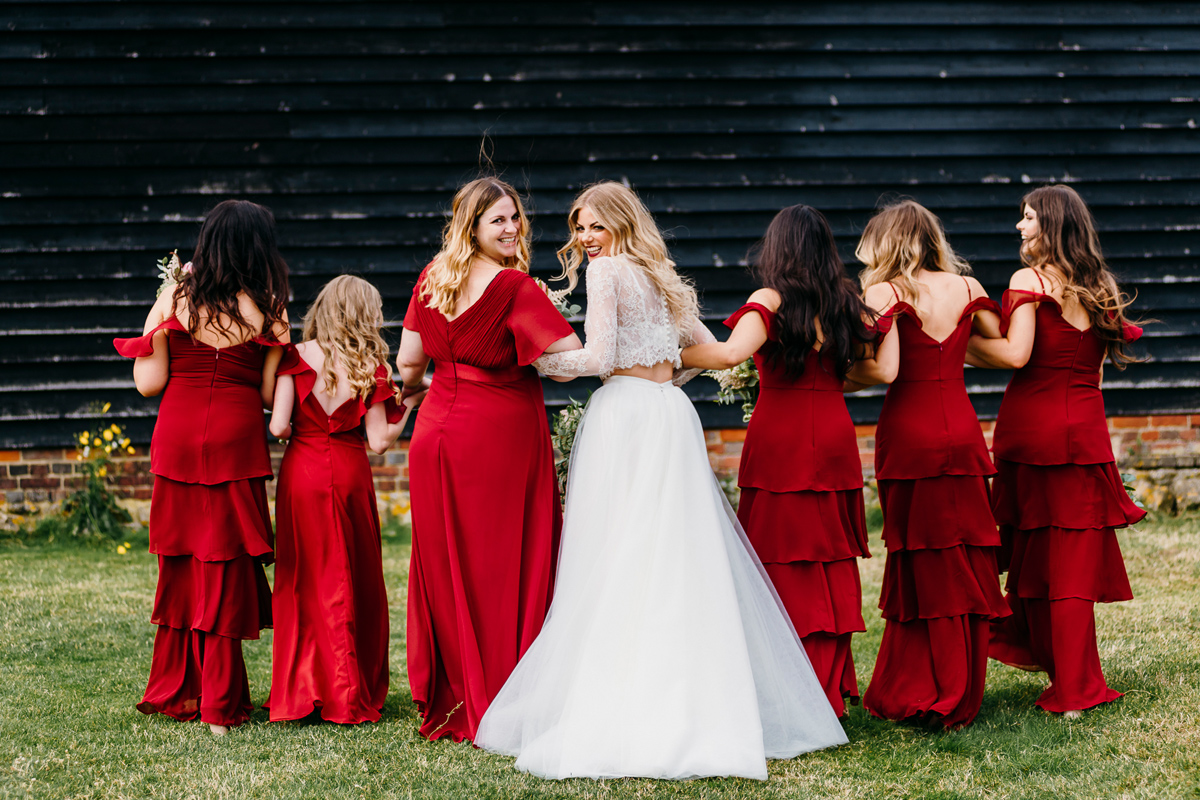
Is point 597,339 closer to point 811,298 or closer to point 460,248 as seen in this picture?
point 460,248

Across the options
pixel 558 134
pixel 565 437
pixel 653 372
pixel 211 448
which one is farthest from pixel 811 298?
pixel 558 134

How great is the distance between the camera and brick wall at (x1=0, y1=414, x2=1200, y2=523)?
7441 millimetres

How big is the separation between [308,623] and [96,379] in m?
4.32

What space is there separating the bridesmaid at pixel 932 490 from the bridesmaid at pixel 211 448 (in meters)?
2.56

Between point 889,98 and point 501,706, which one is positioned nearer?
point 501,706

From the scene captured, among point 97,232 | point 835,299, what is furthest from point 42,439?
point 835,299

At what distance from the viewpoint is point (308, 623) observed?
4129 mm

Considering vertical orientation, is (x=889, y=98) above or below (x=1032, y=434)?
above

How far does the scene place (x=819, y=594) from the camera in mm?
3918

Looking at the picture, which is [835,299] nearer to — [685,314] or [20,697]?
[685,314]

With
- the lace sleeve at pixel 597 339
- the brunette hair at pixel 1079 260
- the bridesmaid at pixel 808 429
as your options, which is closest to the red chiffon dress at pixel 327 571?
the lace sleeve at pixel 597 339

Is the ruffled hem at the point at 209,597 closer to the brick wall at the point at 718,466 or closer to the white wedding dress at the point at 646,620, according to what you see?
the white wedding dress at the point at 646,620

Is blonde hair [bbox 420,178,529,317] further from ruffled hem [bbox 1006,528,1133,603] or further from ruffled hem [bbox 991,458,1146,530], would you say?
ruffled hem [bbox 1006,528,1133,603]

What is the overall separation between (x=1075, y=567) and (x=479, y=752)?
2476mm
